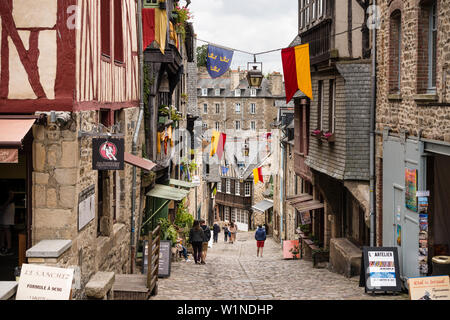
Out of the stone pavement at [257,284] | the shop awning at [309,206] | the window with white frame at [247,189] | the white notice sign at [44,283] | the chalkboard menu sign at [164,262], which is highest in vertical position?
the white notice sign at [44,283]

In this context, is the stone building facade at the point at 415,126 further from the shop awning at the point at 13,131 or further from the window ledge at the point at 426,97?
the shop awning at the point at 13,131

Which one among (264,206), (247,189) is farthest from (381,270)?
(247,189)

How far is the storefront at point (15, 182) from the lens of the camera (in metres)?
7.79

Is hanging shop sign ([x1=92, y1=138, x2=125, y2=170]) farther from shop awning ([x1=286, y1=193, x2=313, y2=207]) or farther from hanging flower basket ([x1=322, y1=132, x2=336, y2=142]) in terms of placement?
shop awning ([x1=286, y1=193, x2=313, y2=207])

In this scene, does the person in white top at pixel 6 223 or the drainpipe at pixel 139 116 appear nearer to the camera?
the person in white top at pixel 6 223

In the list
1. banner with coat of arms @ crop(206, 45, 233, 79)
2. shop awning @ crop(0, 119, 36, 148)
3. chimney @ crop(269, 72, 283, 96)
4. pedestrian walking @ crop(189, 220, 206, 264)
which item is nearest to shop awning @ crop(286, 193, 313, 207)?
pedestrian walking @ crop(189, 220, 206, 264)

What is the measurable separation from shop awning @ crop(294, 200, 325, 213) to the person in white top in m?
10.2

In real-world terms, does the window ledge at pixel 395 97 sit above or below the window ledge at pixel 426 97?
above

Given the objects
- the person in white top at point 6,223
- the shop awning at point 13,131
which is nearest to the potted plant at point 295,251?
the person in white top at point 6,223

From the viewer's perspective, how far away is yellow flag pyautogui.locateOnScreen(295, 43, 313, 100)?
15.0 meters

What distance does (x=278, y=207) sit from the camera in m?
35.3

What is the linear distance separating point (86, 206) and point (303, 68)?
7.36 m

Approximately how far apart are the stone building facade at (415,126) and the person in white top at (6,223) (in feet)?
24.5

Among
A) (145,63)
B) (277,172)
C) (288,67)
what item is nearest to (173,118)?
(145,63)
